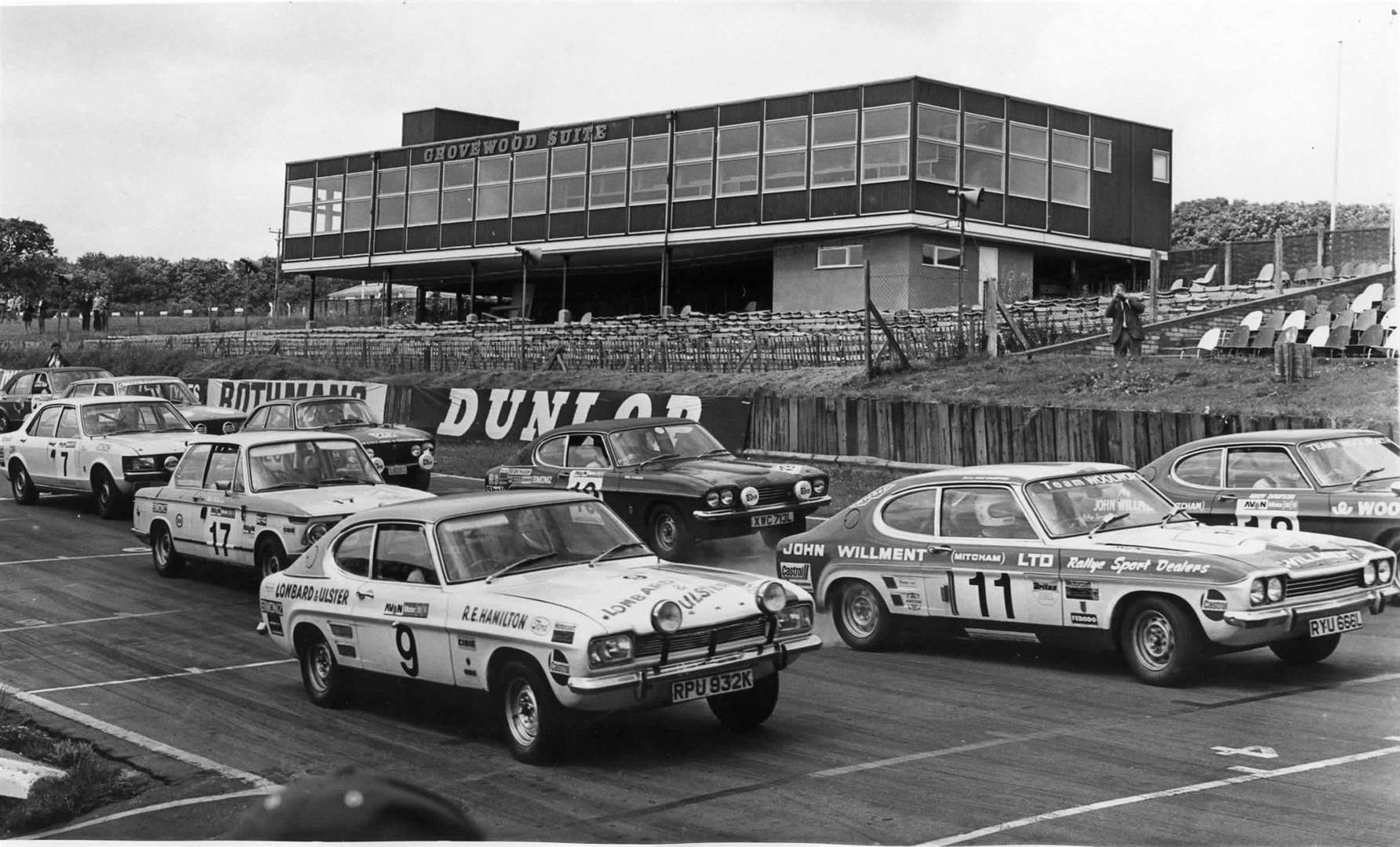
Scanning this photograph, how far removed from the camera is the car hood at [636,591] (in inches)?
286

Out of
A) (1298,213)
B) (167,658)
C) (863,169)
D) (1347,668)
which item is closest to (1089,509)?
(1347,668)

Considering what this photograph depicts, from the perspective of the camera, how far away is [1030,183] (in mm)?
38500

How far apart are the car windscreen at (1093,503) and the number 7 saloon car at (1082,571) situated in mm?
10

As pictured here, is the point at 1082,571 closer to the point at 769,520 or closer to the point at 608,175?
the point at 769,520

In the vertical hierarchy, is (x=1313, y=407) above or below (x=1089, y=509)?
above

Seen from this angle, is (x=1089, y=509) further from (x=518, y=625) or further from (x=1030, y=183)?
(x=1030, y=183)

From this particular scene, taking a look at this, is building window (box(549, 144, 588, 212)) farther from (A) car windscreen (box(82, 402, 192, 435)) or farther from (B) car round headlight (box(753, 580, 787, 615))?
(B) car round headlight (box(753, 580, 787, 615))

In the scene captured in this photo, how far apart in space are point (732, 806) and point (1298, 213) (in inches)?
2881

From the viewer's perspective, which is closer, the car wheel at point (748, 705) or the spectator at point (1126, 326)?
the car wheel at point (748, 705)

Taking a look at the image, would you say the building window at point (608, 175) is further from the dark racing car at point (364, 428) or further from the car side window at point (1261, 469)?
the car side window at point (1261, 469)

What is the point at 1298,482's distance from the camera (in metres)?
11.9

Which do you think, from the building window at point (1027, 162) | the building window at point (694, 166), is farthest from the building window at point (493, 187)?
the building window at point (1027, 162)

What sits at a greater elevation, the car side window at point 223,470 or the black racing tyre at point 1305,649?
the car side window at point 223,470

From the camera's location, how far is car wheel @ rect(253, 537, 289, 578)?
1259 cm
